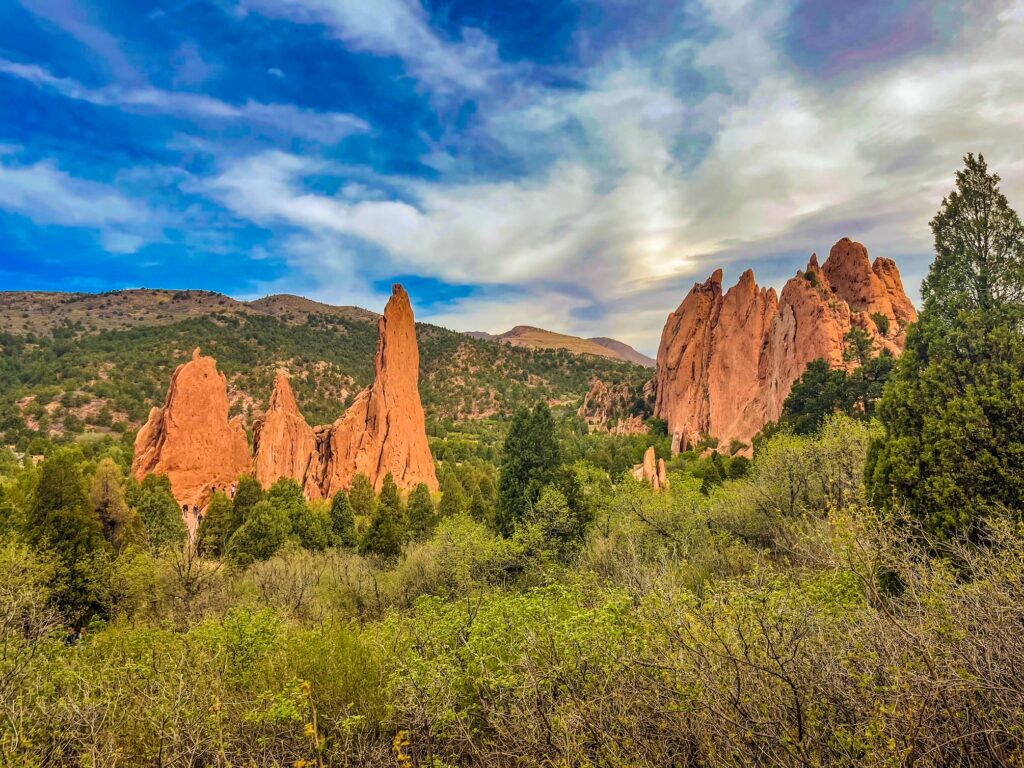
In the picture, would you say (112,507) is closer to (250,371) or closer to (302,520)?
(302,520)

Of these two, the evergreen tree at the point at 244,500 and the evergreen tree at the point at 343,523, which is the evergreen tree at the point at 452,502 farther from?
the evergreen tree at the point at 244,500

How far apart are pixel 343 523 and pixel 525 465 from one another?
14.4 m

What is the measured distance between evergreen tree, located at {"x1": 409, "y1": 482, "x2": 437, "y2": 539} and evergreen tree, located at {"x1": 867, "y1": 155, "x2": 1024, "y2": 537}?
1108 inches

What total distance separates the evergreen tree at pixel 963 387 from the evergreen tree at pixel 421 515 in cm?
2816

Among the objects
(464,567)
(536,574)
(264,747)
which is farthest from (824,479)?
(264,747)

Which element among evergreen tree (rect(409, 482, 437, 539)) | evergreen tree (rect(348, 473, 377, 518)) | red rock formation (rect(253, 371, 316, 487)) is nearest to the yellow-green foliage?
evergreen tree (rect(409, 482, 437, 539))

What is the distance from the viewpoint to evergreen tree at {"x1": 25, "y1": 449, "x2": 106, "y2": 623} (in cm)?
2008

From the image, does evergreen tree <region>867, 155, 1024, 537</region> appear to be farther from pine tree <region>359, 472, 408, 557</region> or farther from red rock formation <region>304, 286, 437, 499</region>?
red rock formation <region>304, 286, 437, 499</region>

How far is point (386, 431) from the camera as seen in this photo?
51.8 meters

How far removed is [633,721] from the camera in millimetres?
5578

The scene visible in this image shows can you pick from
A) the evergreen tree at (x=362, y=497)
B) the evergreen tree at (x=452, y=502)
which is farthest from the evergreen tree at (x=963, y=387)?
the evergreen tree at (x=362, y=497)

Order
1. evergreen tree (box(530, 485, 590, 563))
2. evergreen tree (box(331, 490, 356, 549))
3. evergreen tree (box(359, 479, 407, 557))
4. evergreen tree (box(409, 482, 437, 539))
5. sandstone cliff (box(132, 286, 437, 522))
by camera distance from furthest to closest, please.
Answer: sandstone cliff (box(132, 286, 437, 522)), evergreen tree (box(409, 482, 437, 539)), evergreen tree (box(331, 490, 356, 549)), evergreen tree (box(359, 479, 407, 557)), evergreen tree (box(530, 485, 590, 563))

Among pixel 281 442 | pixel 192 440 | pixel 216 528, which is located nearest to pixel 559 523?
pixel 216 528

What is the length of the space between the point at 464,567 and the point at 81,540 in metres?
16.0
